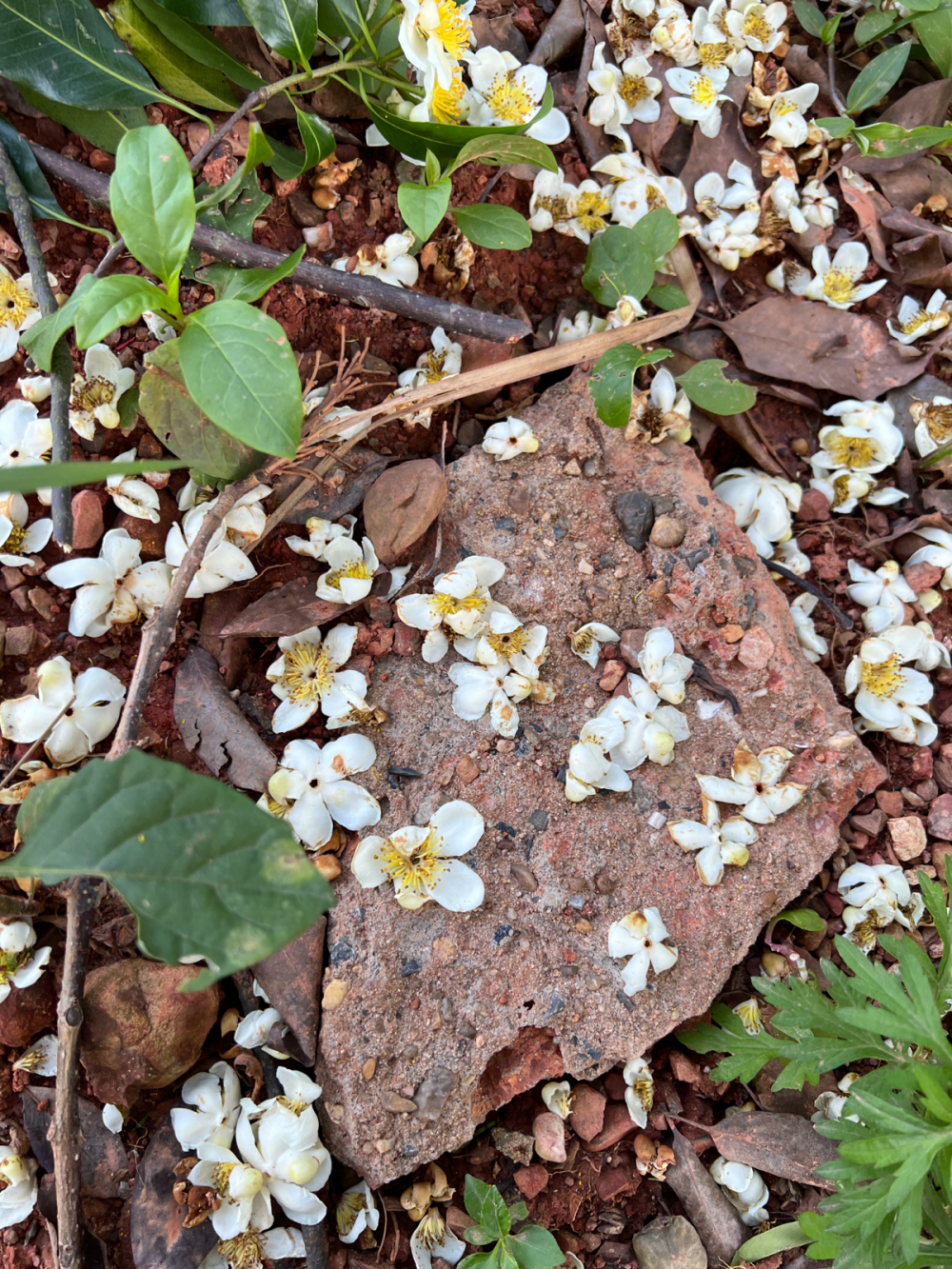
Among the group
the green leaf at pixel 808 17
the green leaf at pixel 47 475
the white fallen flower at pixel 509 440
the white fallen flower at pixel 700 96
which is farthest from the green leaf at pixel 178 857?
the green leaf at pixel 808 17

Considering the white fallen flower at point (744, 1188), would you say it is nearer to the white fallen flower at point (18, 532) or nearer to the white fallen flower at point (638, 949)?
the white fallen flower at point (638, 949)

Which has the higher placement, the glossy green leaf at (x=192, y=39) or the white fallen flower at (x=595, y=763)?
the glossy green leaf at (x=192, y=39)

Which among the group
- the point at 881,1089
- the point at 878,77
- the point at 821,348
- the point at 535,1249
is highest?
the point at 878,77

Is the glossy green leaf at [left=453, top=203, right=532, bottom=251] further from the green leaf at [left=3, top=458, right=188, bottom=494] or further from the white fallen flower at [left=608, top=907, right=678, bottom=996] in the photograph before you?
the white fallen flower at [left=608, top=907, right=678, bottom=996]

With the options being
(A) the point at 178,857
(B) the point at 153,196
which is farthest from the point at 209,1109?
(B) the point at 153,196

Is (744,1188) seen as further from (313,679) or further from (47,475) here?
(47,475)
